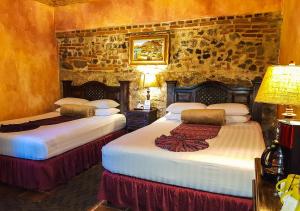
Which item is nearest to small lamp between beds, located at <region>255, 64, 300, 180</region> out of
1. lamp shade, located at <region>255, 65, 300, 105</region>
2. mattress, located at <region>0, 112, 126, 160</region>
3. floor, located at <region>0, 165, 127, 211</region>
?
lamp shade, located at <region>255, 65, 300, 105</region>

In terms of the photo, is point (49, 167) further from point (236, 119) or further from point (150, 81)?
point (236, 119)

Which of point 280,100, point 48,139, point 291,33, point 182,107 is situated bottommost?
point 48,139

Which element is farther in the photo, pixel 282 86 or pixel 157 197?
pixel 157 197

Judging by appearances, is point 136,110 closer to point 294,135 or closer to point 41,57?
point 41,57

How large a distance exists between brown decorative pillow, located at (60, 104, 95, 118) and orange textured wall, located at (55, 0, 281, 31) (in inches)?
68.2

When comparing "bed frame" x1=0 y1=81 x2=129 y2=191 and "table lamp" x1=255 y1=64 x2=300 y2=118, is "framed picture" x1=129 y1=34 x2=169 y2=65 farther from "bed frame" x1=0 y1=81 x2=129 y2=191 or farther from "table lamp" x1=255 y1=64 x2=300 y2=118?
"table lamp" x1=255 y1=64 x2=300 y2=118

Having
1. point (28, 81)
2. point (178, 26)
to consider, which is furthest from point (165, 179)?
point (28, 81)

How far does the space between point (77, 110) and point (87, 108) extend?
17cm

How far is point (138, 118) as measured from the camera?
3965mm

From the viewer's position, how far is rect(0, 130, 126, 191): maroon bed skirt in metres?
2.60

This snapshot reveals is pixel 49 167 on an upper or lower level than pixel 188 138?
lower

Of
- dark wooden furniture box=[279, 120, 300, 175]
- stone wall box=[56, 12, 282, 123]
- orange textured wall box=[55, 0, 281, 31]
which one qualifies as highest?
orange textured wall box=[55, 0, 281, 31]

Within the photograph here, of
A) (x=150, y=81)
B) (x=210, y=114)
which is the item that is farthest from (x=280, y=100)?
(x=150, y=81)

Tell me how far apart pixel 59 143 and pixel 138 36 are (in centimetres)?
245
